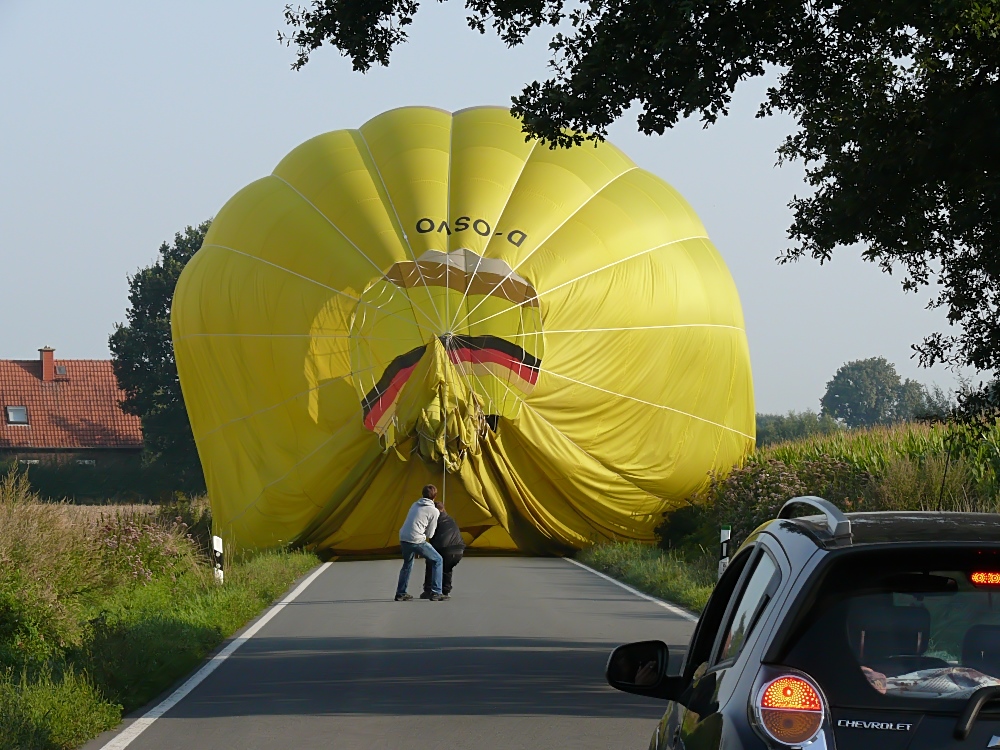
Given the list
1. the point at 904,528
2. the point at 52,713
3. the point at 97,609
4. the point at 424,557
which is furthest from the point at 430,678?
the point at 904,528

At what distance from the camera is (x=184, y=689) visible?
11836mm

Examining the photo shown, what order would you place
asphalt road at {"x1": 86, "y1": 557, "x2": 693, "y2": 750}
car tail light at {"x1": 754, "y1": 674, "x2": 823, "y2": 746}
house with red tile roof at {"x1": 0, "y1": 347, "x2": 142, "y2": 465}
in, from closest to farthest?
1. car tail light at {"x1": 754, "y1": 674, "x2": 823, "y2": 746}
2. asphalt road at {"x1": 86, "y1": 557, "x2": 693, "y2": 750}
3. house with red tile roof at {"x1": 0, "y1": 347, "x2": 142, "y2": 465}

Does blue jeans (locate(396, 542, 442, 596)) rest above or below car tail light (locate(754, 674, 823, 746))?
below

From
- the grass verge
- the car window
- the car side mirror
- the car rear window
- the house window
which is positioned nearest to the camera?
the car rear window

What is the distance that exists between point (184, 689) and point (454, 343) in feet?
46.4

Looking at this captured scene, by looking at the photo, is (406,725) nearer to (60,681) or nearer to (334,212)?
(60,681)

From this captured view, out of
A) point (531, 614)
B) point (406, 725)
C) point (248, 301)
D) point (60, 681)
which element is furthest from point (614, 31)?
point (248, 301)

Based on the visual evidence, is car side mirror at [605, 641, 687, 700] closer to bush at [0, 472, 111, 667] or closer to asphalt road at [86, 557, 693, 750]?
asphalt road at [86, 557, 693, 750]

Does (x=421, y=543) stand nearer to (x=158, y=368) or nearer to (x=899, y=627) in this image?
(x=899, y=627)

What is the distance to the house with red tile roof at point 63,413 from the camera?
284 ft

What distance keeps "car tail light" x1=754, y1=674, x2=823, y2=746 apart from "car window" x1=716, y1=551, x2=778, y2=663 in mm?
397

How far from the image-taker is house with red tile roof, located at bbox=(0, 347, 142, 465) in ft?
284

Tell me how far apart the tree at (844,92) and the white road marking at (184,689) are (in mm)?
5333

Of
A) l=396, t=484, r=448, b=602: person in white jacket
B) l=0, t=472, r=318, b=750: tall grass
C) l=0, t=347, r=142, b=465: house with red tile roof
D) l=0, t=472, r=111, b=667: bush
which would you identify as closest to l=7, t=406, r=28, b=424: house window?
l=0, t=347, r=142, b=465: house with red tile roof
